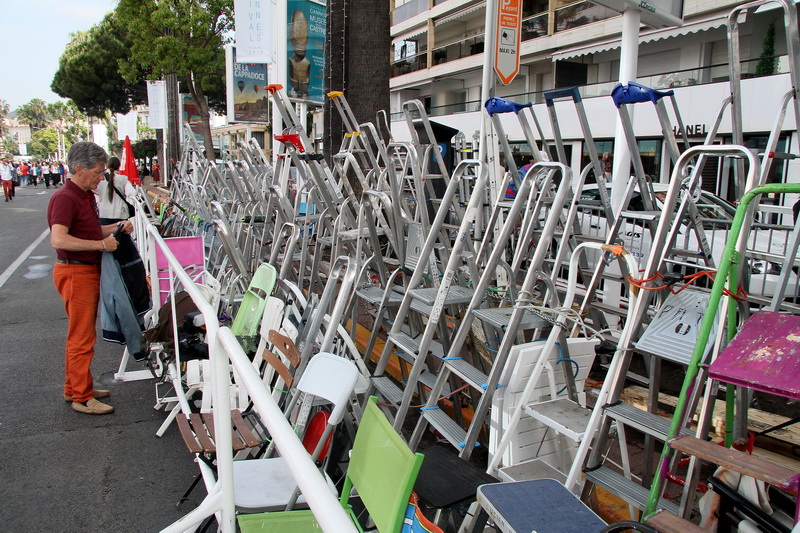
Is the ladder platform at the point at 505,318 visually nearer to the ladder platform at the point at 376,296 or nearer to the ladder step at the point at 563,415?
the ladder step at the point at 563,415

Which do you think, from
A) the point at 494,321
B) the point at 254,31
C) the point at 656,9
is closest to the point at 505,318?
the point at 494,321

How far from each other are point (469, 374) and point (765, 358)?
1.42 m

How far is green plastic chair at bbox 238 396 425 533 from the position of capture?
1.86m

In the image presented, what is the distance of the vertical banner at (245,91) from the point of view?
1628 centimetres

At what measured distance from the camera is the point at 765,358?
2035 mm

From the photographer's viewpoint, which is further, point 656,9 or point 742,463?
point 656,9

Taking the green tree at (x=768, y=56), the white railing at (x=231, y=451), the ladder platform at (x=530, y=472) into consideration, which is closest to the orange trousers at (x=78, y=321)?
the white railing at (x=231, y=451)

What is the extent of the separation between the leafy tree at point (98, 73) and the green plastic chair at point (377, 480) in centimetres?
4078

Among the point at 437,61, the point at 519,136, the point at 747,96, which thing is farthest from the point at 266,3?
the point at 437,61

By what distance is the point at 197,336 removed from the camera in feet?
15.4

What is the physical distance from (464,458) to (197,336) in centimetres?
264

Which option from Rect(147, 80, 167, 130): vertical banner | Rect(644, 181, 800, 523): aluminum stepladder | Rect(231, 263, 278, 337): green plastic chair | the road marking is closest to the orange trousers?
Rect(231, 263, 278, 337): green plastic chair

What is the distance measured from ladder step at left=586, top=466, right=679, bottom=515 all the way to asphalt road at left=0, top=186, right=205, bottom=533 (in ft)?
7.27

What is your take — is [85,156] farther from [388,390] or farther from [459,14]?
[459,14]
